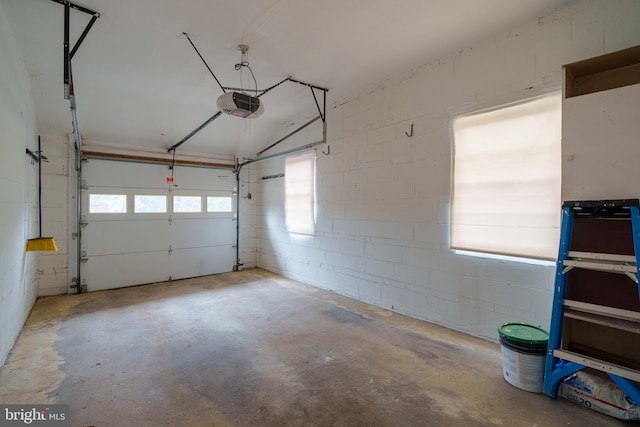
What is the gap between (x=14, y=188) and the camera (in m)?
2.80

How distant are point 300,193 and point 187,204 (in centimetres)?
226

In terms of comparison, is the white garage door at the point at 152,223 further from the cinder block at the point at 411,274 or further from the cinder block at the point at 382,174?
the cinder block at the point at 411,274

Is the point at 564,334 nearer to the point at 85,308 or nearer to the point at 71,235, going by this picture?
the point at 85,308

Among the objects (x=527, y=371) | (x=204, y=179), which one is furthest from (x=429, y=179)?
(x=204, y=179)

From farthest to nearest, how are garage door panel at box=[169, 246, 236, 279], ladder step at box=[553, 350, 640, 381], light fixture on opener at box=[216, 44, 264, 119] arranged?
garage door panel at box=[169, 246, 236, 279] < light fixture on opener at box=[216, 44, 264, 119] < ladder step at box=[553, 350, 640, 381]

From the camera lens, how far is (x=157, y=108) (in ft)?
14.8

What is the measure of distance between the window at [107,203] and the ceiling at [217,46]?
97cm

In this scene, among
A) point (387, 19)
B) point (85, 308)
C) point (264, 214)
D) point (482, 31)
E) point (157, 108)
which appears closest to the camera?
point (387, 19)

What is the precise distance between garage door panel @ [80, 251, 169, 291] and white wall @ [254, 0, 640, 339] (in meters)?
2.76

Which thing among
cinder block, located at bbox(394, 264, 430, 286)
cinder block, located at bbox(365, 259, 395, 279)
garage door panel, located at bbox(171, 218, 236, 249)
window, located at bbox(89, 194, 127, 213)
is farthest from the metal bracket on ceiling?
cinder block, located at bbox(394, 264, 430, 286)

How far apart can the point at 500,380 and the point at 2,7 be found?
491 cm

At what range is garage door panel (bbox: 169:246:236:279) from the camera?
18.8 feet

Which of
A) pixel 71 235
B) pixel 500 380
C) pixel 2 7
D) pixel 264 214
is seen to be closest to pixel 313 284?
pixel 264 214

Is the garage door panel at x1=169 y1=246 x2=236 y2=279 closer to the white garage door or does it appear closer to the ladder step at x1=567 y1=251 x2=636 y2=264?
the white garage door
